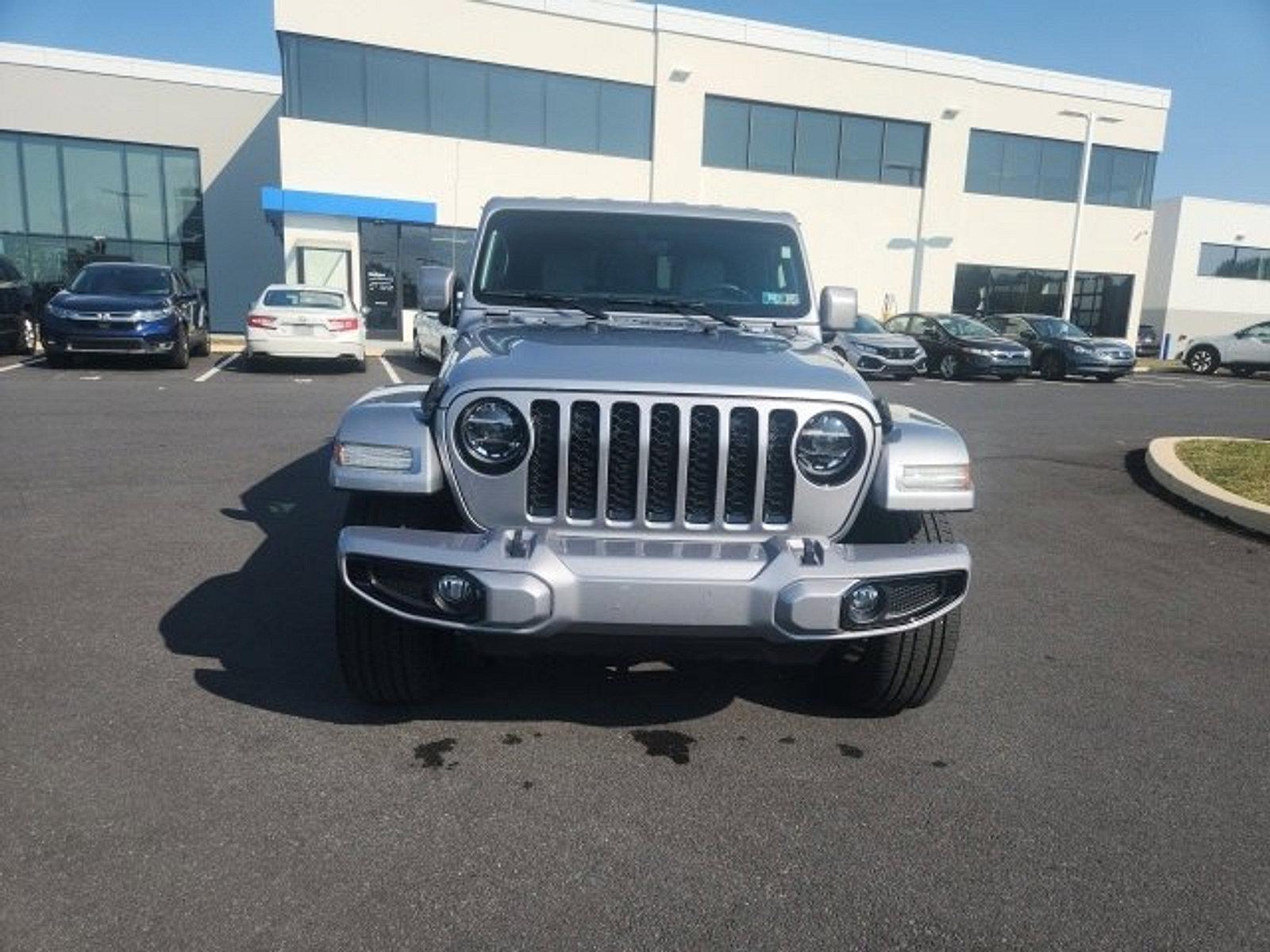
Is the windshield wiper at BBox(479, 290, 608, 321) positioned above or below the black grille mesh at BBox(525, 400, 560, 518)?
above

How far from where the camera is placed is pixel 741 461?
282cm

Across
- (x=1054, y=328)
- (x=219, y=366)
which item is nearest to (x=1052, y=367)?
Result: (x=1054, y=328)

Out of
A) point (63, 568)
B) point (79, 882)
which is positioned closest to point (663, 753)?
point (79, 882)

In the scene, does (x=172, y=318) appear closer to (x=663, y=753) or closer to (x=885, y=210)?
(x=663, y=753)

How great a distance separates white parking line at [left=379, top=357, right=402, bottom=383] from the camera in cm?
1490

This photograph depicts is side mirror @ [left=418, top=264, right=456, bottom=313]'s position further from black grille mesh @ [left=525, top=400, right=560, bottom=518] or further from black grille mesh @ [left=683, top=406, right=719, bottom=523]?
black grille mesh @ [left=683, top=406, right=719, bottom=523]

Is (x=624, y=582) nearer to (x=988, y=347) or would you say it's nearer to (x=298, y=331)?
(x=298, y=331)

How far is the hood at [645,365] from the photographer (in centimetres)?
278

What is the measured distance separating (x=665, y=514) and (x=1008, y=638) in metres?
2.23

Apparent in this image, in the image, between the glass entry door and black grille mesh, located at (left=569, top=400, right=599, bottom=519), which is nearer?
black grille mesh, located at (left=569, top=400, right=599, bottom=519)

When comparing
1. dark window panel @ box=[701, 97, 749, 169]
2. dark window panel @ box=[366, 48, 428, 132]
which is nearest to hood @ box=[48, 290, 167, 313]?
dark window panel @ box=[366, 48, 428, 132]

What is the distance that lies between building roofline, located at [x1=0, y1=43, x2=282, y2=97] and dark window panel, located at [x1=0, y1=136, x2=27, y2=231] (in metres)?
2.43

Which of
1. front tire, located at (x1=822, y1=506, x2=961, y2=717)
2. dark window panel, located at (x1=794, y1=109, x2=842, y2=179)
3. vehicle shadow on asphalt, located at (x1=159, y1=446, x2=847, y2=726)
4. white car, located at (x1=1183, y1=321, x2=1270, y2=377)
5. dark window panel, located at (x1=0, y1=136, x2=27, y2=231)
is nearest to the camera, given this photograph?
front tire, located at (x1=822, y1=506, x2=961, y2=717)

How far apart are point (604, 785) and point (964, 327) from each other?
65.0ft
